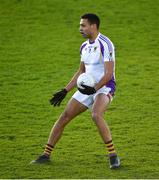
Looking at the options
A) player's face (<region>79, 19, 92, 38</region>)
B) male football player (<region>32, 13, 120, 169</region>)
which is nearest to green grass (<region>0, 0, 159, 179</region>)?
male football player (<region>32, 13, 120, 169</region>)

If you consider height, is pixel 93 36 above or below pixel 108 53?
above

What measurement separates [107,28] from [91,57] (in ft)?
38.3

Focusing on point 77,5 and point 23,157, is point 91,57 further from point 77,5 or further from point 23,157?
point 77,5

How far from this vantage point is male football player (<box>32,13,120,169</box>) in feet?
38.8

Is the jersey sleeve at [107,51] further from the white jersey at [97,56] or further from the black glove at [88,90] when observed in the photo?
the black glove at [88,90]

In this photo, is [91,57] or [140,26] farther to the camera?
[140,26]

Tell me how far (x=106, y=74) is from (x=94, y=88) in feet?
0.93

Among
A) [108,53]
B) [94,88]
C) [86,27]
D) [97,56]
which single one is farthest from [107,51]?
[94,88]

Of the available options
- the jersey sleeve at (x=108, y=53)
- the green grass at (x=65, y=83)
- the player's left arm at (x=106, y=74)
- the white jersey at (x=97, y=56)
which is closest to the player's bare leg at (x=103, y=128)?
the green grass at (x=65, y=83)

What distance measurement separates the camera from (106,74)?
1179cm

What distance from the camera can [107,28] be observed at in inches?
934

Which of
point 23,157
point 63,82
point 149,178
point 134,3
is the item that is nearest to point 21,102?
point 63,82

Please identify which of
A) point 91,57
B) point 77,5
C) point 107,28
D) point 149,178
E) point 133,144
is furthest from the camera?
point 77,5

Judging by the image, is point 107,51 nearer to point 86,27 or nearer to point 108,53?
point 108,53
